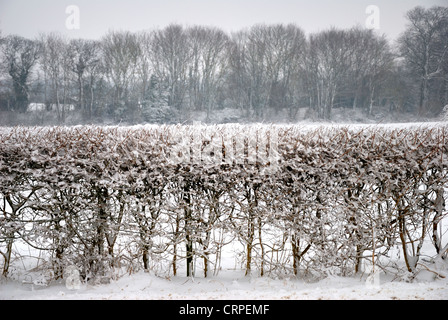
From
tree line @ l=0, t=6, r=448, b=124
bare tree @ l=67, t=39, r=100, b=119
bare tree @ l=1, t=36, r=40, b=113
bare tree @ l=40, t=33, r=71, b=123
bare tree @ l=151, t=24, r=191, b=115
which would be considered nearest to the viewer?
bare tree @ l=1, t=36, r=40, b=113

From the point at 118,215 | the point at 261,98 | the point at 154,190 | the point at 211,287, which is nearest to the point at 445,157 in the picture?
the point at 211,287

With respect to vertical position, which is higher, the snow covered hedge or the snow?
the snow covered hedge

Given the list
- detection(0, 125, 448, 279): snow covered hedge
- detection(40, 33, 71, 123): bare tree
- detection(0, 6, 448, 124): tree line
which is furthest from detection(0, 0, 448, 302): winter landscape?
detection(40, 33, 71, 123): bare tree

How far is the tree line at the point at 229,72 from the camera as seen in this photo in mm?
36938

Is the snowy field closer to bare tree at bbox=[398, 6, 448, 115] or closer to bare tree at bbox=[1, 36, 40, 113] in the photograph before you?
bare tree at bbox=[1, 36, 40, 113]

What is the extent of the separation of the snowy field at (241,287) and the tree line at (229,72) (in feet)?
117

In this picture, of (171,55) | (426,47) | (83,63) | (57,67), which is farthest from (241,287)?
(171,55)

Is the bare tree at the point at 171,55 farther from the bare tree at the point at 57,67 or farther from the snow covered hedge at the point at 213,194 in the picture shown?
the snow covered hedge at the point at 213,194

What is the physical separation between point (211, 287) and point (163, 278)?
0.73 meters

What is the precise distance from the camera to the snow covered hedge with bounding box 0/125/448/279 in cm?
423

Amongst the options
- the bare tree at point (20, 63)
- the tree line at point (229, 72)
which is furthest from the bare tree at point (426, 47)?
the bare tree at point (20, 63)

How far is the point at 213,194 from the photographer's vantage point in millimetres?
4391

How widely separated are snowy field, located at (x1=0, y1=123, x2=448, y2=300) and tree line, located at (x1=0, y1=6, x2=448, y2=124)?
35.6 meters

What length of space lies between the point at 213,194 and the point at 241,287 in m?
1.39
